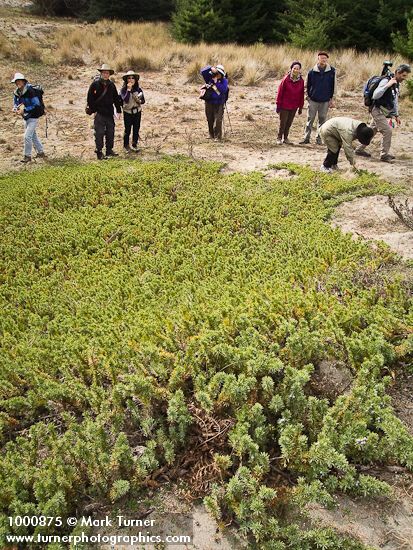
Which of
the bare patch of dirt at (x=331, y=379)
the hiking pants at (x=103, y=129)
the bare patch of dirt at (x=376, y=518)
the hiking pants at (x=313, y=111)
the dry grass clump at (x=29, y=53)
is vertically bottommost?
the bare patch of dirt at (x=376, y=518)

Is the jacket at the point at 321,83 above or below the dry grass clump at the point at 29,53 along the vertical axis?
below

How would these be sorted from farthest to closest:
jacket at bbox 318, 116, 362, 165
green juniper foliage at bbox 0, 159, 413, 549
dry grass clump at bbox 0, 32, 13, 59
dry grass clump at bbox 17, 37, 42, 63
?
1. dry grass clump at bbox 17, 37, 42, 63
2. dry grass clump at bbox 0, 32, 13, 59
3. jacket at bbox 318, 116, 362, 165
4. green juniper foliage at bbox 0, 159, 413, 549

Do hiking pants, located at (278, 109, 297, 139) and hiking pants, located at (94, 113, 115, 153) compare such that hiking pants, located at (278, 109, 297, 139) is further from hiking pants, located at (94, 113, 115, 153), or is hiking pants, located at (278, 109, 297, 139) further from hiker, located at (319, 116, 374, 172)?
hiking pants, located at (94, 113, 115, 153)

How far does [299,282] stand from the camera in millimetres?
5195

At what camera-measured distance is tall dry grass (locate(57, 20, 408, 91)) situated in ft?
59.9

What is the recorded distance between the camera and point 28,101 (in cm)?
1048

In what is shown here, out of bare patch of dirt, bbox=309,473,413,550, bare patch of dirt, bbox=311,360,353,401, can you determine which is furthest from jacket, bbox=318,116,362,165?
bare patch of dirt, bbox=309,473,413,550

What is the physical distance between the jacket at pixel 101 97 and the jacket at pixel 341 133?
4800 mm

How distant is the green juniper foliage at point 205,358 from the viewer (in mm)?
3225

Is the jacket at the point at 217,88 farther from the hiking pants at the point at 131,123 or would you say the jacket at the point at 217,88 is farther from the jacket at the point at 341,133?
the jacket at the point at 341,133

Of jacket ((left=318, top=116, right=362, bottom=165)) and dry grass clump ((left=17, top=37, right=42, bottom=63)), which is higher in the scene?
dry grass clump ((left=17, top=37, right=42, bottom=63))

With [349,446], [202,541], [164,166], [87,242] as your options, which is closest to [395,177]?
[164,166]

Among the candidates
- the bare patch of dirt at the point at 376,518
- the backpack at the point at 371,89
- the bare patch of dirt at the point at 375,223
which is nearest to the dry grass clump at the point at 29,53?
the backpack at the point at 371,89

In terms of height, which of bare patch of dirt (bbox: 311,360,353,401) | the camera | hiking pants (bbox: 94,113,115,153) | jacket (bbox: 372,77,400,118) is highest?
the camera
